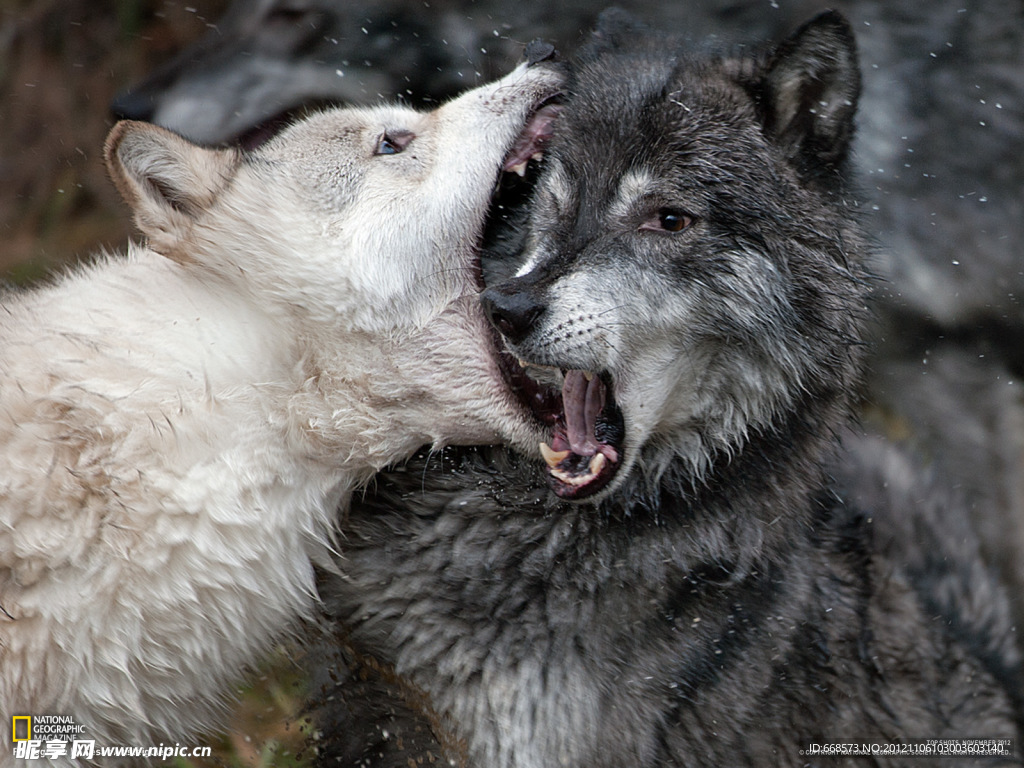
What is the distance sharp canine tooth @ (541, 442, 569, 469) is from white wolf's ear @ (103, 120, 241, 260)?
127cm

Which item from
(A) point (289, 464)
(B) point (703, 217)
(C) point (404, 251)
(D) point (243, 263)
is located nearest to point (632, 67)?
(B) point (703, 217)

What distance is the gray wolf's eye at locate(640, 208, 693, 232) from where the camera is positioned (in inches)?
116

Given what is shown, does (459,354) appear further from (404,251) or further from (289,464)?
(289,464)

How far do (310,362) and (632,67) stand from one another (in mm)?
1389

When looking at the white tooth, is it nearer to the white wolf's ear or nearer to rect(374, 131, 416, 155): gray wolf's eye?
rect(374, 131, 416, 155): gray wolf's eye

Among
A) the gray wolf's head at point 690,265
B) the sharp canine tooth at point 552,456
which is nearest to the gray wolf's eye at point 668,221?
the gray wolf's head at point 690,265

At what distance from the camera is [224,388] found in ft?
9.59

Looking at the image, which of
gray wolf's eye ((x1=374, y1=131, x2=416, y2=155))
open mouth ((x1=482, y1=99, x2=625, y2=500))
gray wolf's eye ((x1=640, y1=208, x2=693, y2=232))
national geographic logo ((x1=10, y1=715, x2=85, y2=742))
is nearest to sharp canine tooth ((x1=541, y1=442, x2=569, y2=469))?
open mouth ((x1=482, y1=99, x2=625, y2=500))

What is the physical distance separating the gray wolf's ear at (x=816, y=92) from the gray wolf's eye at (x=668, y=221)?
398mm

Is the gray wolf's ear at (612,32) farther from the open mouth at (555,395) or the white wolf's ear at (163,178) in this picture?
the white wolf's ear at (163,178)

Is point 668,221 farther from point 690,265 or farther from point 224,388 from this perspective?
point 224,388

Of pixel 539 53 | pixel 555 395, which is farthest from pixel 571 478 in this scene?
pixel 539 53

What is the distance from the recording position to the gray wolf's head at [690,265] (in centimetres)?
290

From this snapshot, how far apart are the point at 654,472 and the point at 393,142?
1383 mm
